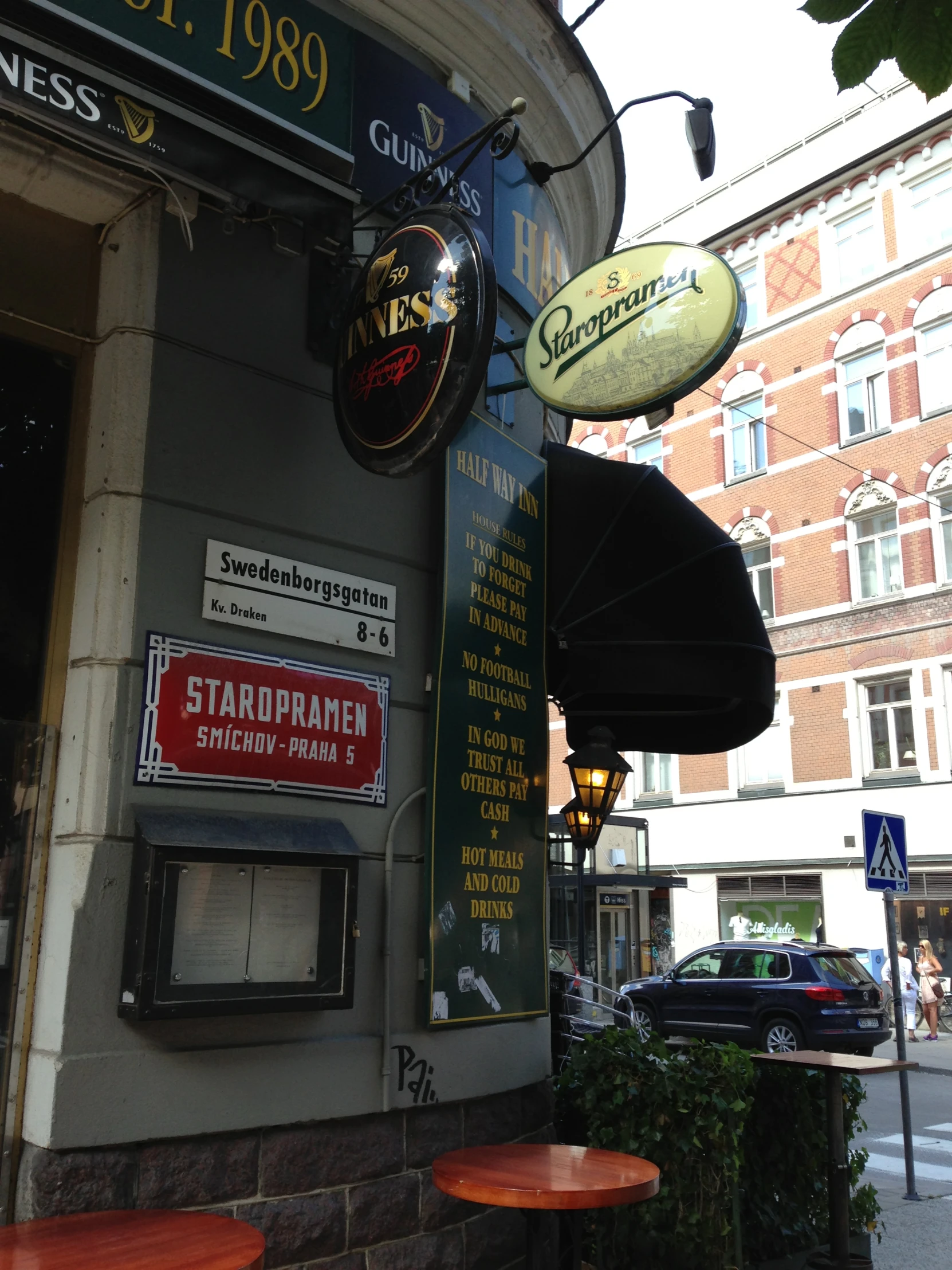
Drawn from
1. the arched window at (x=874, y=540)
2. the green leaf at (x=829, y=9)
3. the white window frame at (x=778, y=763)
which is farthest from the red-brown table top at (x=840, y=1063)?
the white window frame at (x=778, y=763)

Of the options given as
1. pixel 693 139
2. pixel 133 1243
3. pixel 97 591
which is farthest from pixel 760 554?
pixel 133 1243

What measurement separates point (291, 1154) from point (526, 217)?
4888mm

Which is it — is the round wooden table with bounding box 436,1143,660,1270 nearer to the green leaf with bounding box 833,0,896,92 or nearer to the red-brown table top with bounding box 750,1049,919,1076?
the red-brown table top with bounding box 750,1049,919,1076

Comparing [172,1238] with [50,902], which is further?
[50,902]

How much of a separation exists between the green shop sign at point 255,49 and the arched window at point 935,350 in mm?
22492

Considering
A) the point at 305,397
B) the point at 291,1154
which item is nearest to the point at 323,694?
the point at 305,397

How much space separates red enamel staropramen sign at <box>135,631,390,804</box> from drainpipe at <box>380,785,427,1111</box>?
0.13m

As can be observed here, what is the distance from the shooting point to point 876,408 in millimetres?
25547

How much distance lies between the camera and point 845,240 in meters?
26.8

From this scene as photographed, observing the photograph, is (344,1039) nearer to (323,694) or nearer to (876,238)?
(323,694)

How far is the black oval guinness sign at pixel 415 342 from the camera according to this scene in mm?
3721

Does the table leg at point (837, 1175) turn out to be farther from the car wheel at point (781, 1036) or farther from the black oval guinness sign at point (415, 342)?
the car wheel at point (781, 1036)

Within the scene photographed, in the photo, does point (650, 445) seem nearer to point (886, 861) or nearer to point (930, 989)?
point (930, 989)

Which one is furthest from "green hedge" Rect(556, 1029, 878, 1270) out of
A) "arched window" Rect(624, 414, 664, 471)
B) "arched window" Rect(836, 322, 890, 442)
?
"arched window" Rect(624, 414, 664, 471)
